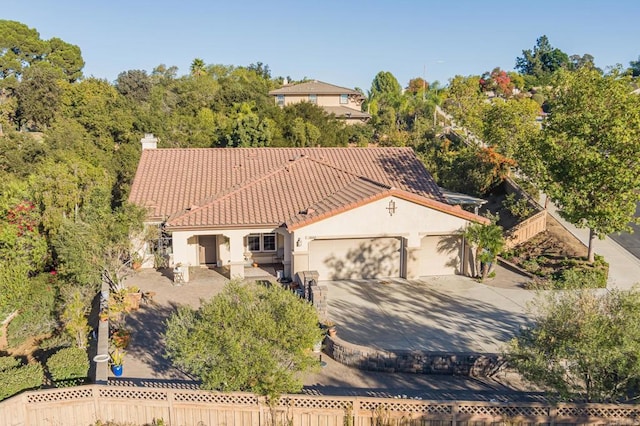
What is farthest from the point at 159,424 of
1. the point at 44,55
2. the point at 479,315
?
the point at 44,55

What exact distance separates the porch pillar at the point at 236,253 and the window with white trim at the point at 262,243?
2086 millimetres

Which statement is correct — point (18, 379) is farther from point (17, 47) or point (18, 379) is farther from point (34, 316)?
point (17, 47)

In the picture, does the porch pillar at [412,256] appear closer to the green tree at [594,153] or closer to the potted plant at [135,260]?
the green tree at [594,153]

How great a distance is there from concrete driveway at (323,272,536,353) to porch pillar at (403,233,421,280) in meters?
0.49

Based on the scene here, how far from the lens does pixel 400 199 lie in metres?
24.9

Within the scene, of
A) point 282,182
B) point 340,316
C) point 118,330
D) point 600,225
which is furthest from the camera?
point 282,182

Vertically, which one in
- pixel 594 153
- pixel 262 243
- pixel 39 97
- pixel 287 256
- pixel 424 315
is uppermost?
pixel 39 97

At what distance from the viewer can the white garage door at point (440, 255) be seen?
26547 millimetres

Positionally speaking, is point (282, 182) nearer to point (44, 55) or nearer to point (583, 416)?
point (583, 416)

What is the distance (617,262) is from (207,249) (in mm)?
22452

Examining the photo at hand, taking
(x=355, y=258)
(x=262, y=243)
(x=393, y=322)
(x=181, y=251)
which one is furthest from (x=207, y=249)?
(x=393, y=322)

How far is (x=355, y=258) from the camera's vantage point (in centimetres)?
2614

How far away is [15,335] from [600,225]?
26.7 m

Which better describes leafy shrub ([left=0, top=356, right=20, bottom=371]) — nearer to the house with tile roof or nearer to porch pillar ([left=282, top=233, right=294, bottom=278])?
the house with tile roof
